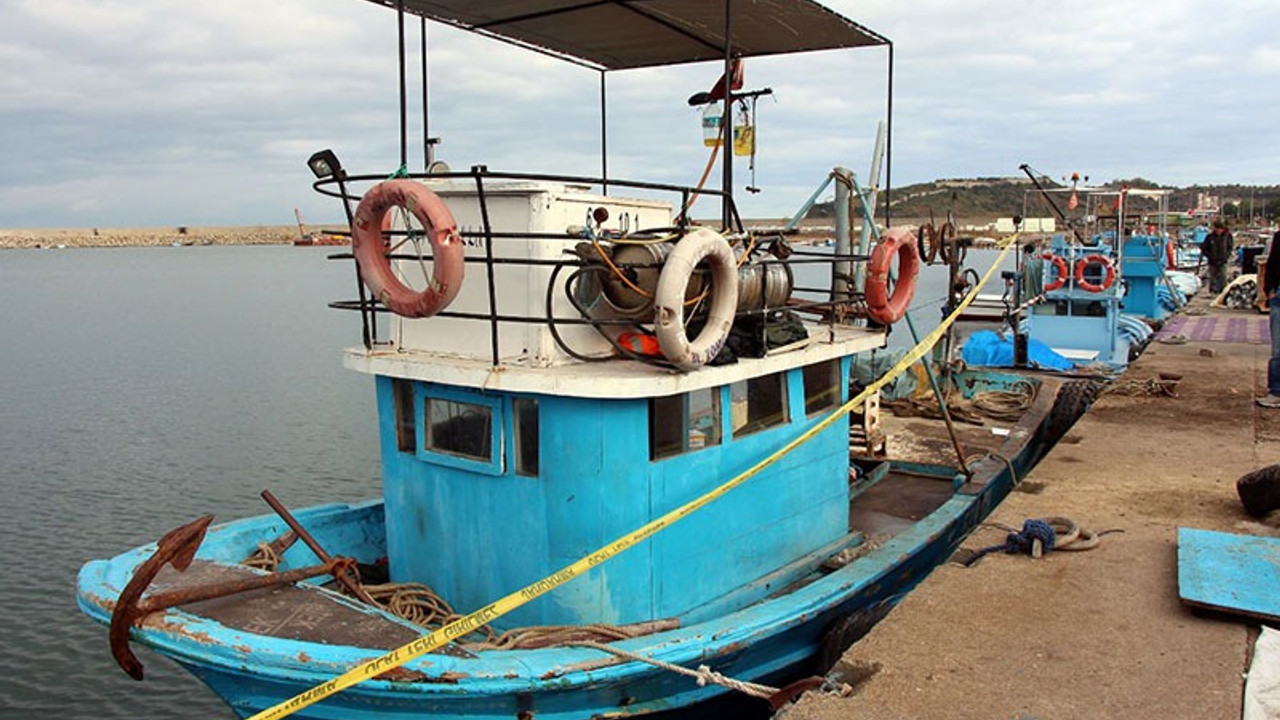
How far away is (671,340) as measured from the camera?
4828 millimetres

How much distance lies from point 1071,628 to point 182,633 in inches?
172

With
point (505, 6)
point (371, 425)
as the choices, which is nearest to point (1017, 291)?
point (371, 425)

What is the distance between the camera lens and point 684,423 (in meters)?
5.53

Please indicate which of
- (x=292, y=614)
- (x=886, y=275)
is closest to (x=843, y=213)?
(x=886, y=275)

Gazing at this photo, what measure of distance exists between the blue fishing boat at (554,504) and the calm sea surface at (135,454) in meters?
4.44

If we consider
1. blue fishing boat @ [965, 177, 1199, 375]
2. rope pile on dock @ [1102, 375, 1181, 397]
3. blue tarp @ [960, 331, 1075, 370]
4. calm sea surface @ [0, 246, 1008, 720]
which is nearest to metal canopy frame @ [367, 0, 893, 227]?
rope pile on dock @ [1102, 375, 1181, 397]

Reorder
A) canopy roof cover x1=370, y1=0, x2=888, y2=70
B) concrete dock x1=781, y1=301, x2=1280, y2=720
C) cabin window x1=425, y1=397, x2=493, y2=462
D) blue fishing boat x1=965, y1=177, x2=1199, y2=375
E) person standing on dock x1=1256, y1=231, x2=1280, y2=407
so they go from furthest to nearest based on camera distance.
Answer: blue fishing boat x1=965, y1=177, x2=1199, y2=375 < person standing on dock x1=1256, y1=231, x2=1280, y2=407 < canopy roof cover x1=370, y1=0, x2=888, y2=70 < cabin window x1=425, y1=397, x2=493, y2=462 < concrete dock x1=781, y1=301, x2=1280, y2=720

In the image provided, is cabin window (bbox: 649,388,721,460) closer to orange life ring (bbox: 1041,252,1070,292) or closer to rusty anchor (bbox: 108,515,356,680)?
rusty anchor (bbox: 108,515,356,680)

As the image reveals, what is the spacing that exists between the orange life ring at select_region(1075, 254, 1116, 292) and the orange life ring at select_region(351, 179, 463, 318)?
18.5m

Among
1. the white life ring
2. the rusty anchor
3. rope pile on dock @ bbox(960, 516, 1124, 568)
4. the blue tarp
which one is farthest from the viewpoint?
the blue tarp

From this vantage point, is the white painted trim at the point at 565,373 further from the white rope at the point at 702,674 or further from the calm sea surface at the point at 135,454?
the calm sea surface at the point at 135,454

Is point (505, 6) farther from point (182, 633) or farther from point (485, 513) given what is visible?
point (182, 633)

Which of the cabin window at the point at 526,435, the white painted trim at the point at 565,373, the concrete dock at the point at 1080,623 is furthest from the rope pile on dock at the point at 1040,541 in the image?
the cabin window at the point at 526,435

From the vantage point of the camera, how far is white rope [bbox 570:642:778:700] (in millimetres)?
4316
